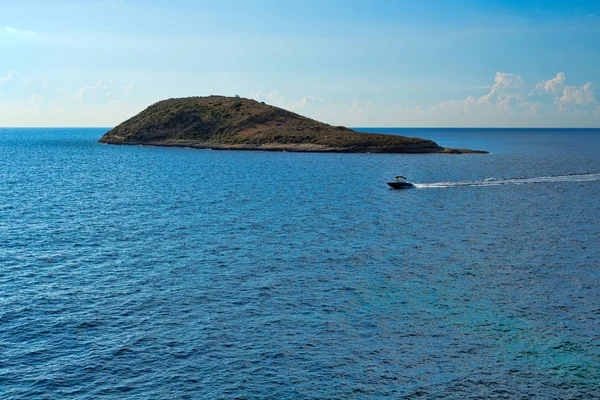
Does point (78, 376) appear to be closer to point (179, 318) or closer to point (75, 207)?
point (179, 318)

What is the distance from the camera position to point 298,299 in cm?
3862

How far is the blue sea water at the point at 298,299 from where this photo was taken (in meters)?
27.4

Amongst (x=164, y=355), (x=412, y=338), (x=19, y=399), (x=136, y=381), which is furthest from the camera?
(x=412, y=338)

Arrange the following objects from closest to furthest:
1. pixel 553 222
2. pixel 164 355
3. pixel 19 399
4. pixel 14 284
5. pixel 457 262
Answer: pixel 19 399 < pixel 164 355 < pixel 14 284 < pixel 457 262 < pixel 553 222

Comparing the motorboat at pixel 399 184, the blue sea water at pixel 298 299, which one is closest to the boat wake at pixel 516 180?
the motorboat at pixel 399 184

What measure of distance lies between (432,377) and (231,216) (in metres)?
46.0

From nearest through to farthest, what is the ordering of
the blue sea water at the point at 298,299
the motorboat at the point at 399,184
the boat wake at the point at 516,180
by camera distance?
the blue sea water at the point at 298,299, the motorboat at the point at 399,184, the boat wake at the point at 516,180

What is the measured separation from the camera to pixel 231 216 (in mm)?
70750

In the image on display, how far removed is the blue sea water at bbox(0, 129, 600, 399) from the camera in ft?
90.0

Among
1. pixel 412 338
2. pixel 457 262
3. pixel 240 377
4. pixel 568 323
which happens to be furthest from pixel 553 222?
pixel 240 377

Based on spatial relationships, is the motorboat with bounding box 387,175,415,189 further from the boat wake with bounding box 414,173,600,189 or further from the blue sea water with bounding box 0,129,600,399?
the blue sea water with bounding box 0,129,600,399

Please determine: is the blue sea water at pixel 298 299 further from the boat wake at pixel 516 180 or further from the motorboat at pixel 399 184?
the boat wake at pixel 516 180

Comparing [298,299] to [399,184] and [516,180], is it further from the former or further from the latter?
[516,180]

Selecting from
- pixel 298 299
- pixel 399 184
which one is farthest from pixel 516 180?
pixel 298 299
